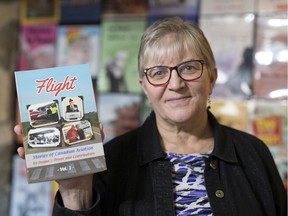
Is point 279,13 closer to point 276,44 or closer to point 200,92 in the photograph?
point 276,44

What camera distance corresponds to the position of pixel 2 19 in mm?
2068

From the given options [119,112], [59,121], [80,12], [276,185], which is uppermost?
[80,12]

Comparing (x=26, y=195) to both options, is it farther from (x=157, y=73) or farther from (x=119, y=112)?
(x=157, y=73)

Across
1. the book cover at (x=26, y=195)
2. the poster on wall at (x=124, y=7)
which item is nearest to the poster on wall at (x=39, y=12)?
the poster on wall at (x=124, y=7)

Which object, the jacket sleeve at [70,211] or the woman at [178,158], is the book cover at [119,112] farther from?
the jacket sleeve at [70,211]

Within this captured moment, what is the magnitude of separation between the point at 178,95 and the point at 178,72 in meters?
0.07

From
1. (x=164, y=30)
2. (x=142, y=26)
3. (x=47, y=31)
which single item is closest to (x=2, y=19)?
(x=47, y=31)

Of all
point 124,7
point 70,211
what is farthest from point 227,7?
point 70,211

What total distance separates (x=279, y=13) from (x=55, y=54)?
3.73 ft

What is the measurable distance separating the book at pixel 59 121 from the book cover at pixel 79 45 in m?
0.96

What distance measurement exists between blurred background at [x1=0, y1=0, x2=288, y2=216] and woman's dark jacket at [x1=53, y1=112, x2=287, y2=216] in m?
0.50

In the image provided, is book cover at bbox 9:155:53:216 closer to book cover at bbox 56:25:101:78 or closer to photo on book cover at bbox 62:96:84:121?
book cover at bbox 56:25:101:78

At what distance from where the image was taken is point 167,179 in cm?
107

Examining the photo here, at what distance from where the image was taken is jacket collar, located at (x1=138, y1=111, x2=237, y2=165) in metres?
1.12
